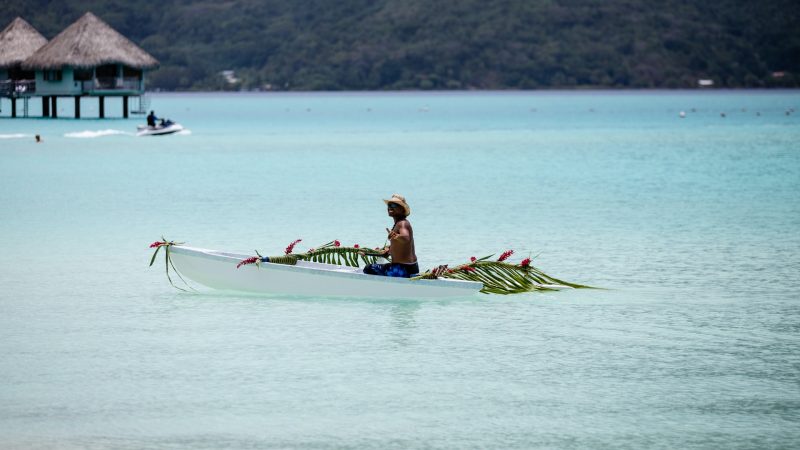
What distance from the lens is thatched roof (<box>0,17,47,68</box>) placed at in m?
65.9

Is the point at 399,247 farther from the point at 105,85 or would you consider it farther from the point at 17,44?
the point at 17,44

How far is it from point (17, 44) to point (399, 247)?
58236 millimetres

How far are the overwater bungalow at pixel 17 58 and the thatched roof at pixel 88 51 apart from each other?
143cm

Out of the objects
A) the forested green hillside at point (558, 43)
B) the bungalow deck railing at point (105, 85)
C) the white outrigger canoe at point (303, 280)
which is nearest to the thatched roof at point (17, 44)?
the bungalow deck railing at point (105, 85)

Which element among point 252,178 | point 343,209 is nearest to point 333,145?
point 252,178

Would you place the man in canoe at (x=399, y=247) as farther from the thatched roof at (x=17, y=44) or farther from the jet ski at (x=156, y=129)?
the thatched roof at (x=17, y=44)

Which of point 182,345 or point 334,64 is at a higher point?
point 334,64

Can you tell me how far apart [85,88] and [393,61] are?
126925 mm

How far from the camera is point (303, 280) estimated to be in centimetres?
1409

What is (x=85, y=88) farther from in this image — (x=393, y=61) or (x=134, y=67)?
(x=393, y=61)

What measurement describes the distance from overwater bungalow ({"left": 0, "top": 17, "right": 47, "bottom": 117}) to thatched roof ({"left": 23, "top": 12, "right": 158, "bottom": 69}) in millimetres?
1427

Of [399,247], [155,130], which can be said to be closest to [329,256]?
[399,247]

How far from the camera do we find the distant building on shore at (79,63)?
63094mm

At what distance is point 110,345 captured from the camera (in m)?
12.4
